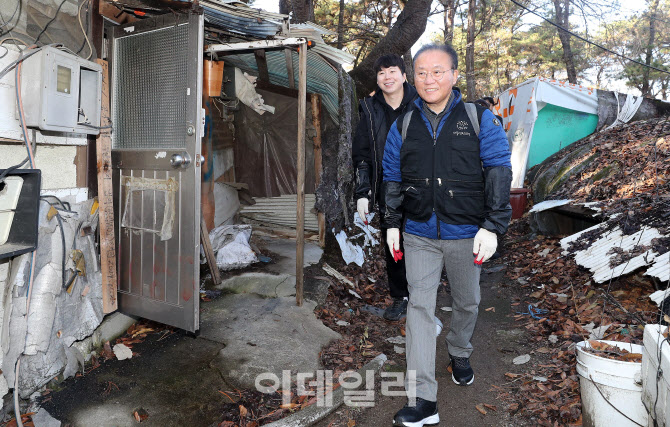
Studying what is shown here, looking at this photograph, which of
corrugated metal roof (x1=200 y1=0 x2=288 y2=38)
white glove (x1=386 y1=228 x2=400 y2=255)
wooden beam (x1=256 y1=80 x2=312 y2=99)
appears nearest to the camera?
white glove (x1=386 y1=228 x2=400 y2=255)

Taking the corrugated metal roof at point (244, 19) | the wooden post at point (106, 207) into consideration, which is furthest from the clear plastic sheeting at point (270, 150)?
the wooden post at point (106, 207)

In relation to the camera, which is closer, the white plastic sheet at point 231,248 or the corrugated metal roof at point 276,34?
the corrugated metal roof at point 276,34

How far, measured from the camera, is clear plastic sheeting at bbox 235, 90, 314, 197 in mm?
8508

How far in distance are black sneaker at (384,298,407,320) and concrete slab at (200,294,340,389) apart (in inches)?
30.4

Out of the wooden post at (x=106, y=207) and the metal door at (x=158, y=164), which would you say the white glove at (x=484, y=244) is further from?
the wooden post at (x=106, y=207)

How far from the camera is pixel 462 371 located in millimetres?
3631

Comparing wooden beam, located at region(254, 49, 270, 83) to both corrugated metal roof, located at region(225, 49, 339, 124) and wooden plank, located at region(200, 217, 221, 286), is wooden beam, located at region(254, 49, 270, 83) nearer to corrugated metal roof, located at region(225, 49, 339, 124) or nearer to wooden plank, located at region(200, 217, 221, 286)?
corrugated metal roof, located at region(225, 49, 339, 124)

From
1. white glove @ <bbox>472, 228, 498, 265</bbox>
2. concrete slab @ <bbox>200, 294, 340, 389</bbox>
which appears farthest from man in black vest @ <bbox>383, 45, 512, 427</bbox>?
concrete slab @ <bbox>200, 294, 340, 389</bbox>

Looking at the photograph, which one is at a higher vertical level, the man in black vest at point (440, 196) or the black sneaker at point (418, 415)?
the man in black vest at point (440, 196)

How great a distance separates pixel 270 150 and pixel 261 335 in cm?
500

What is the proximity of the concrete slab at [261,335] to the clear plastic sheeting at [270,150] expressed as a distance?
3.83m

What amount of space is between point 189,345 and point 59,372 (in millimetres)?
1042

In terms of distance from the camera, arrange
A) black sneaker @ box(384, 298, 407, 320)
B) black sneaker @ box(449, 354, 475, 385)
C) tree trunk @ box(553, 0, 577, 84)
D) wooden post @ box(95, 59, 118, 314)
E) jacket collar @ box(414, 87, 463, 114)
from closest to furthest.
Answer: jacket collar @ box(414, 87, 463, 114) → black sneaker @ box(449, 354, 475, 385) → wooden post @ box(95, 59, 118, 314) → black sneaker @ box(384, 298, 407, 320) → tree trunk @ box(553, 0, 577, 84)

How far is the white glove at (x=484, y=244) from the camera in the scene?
9.43 ft
